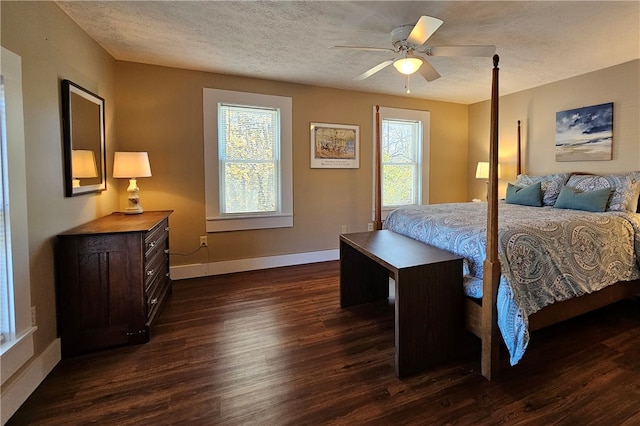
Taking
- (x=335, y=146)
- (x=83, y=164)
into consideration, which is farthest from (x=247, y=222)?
(x=83, y=164)

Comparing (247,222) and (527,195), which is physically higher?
(527,195)

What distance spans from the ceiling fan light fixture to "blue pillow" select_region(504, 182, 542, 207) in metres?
2.06

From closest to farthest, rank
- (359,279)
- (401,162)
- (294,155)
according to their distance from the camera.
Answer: (359,279), (294,155), (401,162)

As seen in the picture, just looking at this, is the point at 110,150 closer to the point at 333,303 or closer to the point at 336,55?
the point at 336,55

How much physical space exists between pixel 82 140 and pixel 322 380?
252 cm

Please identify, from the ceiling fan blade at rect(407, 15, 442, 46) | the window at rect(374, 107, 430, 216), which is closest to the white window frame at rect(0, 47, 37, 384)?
the ceiling fan blade at rect(407, 15, 442, 46)

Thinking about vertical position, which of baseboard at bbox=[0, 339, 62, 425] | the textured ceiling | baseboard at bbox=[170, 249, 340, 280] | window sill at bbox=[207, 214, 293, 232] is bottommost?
baseboard at bbox=[0, 339, 62, 425]

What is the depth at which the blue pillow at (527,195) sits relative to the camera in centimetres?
333

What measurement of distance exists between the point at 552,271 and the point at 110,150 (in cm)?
388

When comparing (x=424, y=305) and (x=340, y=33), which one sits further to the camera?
(x=340, y=33)

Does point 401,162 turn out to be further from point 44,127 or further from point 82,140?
point 44,127

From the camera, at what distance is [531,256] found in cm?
198

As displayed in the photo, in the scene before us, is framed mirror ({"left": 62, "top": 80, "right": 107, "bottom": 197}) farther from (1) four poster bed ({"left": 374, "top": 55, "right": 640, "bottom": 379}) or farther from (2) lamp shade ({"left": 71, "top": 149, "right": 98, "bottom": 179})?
(1) four poster bed ({"left": 374, "top": 55, "right": 640, "bottom": 379})

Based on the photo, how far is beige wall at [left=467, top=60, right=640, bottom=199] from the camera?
3.20 m
